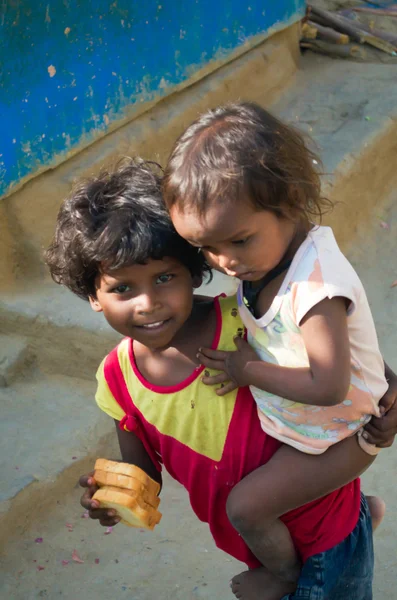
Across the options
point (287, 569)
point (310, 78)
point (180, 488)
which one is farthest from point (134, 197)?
point (310, 78)

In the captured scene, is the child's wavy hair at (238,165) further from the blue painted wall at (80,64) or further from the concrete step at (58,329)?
the blue painted wall at (80,64)

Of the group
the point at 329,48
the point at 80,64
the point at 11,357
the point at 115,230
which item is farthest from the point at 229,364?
the point at 329,48

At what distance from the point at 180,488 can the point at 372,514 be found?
154cm

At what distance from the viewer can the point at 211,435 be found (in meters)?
1.90

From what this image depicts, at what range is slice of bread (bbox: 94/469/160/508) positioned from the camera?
1991 mm

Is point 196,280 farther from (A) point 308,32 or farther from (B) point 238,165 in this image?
(A) point 308,32

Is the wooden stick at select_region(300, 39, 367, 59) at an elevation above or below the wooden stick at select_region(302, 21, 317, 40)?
below

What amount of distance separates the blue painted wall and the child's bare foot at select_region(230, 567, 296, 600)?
2.60 metres

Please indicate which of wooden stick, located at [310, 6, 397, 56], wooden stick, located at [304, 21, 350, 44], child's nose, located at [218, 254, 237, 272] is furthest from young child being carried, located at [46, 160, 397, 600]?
wooden stick, located at [310, 6, 397, 56]

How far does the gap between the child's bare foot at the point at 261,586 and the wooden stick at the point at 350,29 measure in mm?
5610

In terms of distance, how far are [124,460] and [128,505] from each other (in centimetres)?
18

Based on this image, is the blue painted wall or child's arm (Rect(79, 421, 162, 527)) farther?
the blue painted wall

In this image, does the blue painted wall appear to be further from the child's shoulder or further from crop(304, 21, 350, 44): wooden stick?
the child's shoulder

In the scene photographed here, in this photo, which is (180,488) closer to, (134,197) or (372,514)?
(372,514)
